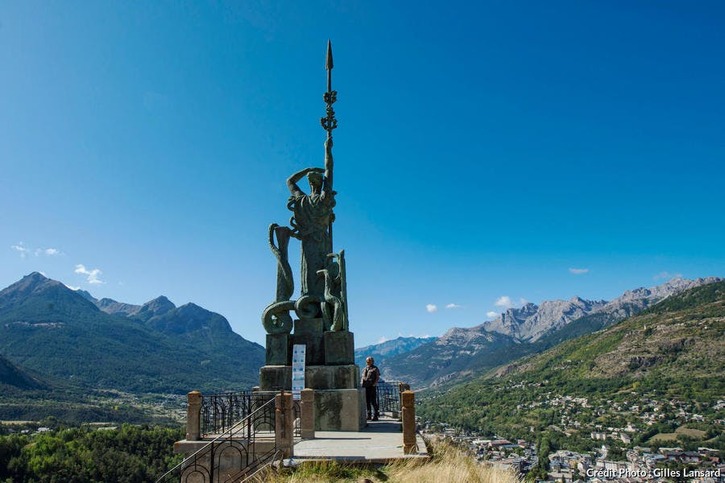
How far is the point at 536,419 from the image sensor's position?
9112cm

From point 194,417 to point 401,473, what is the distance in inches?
171

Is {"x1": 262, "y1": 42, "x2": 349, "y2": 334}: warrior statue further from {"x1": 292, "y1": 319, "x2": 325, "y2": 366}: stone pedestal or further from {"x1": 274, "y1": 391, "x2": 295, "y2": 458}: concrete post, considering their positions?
{"x1": 274, "y1": 391, "x2": 295, "y2": 458}: concrete post

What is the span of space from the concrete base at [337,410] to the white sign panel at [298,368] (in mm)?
439

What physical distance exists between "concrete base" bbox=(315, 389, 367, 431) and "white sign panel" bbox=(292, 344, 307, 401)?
439 mm

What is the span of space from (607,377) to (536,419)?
95.6ft

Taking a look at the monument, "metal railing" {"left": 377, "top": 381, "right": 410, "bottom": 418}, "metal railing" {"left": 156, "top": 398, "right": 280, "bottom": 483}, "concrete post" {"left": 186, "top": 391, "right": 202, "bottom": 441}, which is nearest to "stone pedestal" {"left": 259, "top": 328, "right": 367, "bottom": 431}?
the monument

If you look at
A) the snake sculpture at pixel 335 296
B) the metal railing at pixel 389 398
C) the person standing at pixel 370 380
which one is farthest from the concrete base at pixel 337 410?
the metal railing at pixel 389 398

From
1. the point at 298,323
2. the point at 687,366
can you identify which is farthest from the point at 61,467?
the point at 687,366

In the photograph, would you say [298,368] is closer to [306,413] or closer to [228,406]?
[228,406]

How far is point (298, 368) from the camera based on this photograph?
12.7m

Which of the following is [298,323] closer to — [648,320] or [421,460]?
[421,460]

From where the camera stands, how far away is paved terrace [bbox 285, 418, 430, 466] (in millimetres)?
8436

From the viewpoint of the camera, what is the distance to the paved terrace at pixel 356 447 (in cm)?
844

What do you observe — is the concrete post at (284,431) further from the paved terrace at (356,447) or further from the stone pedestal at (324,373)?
the stone pedestal at (324,373)
